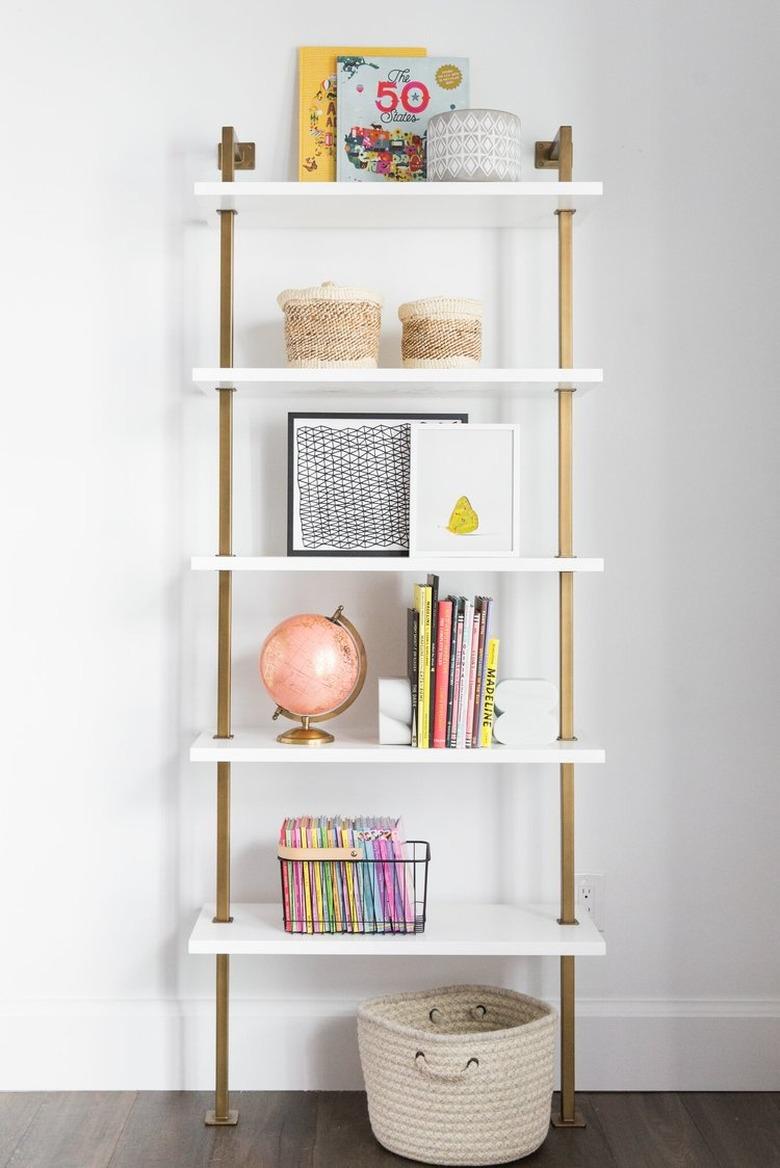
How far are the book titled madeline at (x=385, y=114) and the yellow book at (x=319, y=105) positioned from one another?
0.03 m

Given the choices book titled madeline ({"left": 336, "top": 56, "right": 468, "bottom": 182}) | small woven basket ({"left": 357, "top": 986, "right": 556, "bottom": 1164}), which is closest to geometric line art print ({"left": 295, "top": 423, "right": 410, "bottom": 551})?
book titled madeline ({"left": 336, "top": 56, "right": 468, "bottom": 182})

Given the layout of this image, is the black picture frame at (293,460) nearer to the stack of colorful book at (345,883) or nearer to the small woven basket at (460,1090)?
the stack of colorful book at (345,883)

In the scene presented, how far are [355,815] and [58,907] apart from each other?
603mm

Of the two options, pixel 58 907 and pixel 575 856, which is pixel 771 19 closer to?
pixel 575 856

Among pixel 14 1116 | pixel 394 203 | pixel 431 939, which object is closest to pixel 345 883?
pixel 431 939

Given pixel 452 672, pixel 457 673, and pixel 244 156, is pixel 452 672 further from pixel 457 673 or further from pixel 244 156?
pixel 244 156

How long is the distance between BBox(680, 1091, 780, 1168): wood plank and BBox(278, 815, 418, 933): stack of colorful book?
2.12 feet

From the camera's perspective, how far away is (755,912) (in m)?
2.41

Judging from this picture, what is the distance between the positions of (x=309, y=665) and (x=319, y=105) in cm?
105

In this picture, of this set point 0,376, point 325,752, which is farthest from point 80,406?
point 325,752

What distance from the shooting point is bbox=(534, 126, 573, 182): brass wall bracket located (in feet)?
7.35

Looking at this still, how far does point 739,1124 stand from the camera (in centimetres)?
225

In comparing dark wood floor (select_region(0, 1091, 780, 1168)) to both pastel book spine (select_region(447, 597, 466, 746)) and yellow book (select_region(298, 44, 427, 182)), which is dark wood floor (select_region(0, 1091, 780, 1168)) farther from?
yellow book (select_region(298, 44, 427, 182))

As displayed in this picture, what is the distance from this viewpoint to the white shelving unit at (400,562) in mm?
2143
